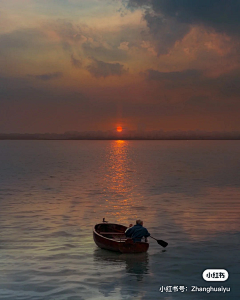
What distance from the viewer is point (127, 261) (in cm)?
2472

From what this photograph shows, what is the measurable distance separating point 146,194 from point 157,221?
2047cm

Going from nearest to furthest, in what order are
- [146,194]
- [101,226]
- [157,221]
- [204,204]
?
[101,226], [157,221], [204,204], [146,194]

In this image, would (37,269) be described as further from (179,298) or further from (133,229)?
(179,298)

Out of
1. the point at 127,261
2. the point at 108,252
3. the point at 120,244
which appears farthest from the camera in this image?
the point at 108,252

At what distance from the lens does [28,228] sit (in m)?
33.2

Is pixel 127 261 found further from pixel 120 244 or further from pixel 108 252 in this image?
pixel 108 252

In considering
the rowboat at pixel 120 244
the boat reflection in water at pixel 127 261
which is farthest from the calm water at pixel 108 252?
the rowboat at pixel 120 244

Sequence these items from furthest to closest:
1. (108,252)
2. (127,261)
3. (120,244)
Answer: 1. (108,252)
2. (120,244)
3. (127,261)

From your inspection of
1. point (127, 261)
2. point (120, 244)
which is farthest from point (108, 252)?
point (127, 261)

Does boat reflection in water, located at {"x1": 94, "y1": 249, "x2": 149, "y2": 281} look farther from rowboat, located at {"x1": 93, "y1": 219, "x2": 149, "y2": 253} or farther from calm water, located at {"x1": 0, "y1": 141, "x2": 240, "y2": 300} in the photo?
rowboat, located at {"x1": 93, "y1": 219, "x2": 149, "y2": 253}

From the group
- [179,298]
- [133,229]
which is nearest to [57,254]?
[133,229]

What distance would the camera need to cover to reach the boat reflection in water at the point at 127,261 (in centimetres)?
2294

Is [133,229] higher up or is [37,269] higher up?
[133,229]

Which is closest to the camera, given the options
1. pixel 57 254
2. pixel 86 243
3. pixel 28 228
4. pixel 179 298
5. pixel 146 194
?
pixel 179 298
